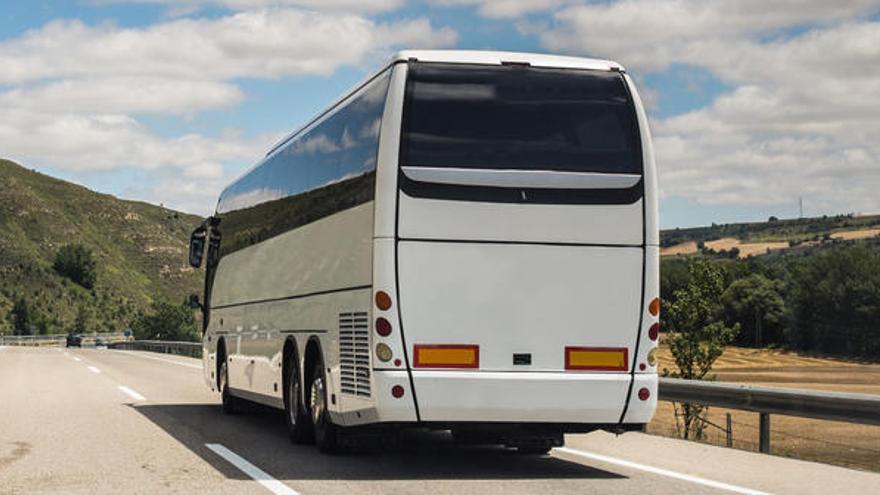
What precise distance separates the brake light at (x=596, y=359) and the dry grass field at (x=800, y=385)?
2478cm

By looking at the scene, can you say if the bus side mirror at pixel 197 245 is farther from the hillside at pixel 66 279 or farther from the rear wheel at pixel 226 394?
the hillside at pixel 66 279

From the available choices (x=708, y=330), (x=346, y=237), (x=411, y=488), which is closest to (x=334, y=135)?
(x=346, y=237)

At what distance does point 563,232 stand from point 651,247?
31.2 inches

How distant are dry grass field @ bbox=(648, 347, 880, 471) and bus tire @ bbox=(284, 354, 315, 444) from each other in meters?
23.2

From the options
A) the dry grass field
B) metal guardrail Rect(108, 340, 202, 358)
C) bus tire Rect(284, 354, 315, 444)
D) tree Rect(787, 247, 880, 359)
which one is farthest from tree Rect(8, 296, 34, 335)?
bus tire Rect(284, 354, 315, 444)

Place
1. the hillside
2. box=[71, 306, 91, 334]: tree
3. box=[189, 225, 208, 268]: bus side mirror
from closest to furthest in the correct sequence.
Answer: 1. box=[189, 225, 208, 268]: bus side mirror
2. box=[71, 306, 91, 334]: tree
3. the hillside

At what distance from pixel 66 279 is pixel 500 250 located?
165484mm

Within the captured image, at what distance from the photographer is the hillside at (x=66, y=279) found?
169875 millimetres

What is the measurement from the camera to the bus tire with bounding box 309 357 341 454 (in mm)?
12969

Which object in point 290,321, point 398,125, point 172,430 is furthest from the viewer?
point 172,430

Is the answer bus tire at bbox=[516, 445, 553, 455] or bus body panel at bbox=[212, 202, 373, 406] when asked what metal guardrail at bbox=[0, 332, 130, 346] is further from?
bus tire at bbox=[516, 445, 553, 455]

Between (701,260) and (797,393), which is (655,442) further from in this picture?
(701,260)

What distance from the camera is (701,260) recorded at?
5638 centimetres

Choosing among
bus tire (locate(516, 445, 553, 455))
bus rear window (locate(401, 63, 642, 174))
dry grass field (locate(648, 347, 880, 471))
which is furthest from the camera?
dry grass field (locate(648, 347, 880, 471))
